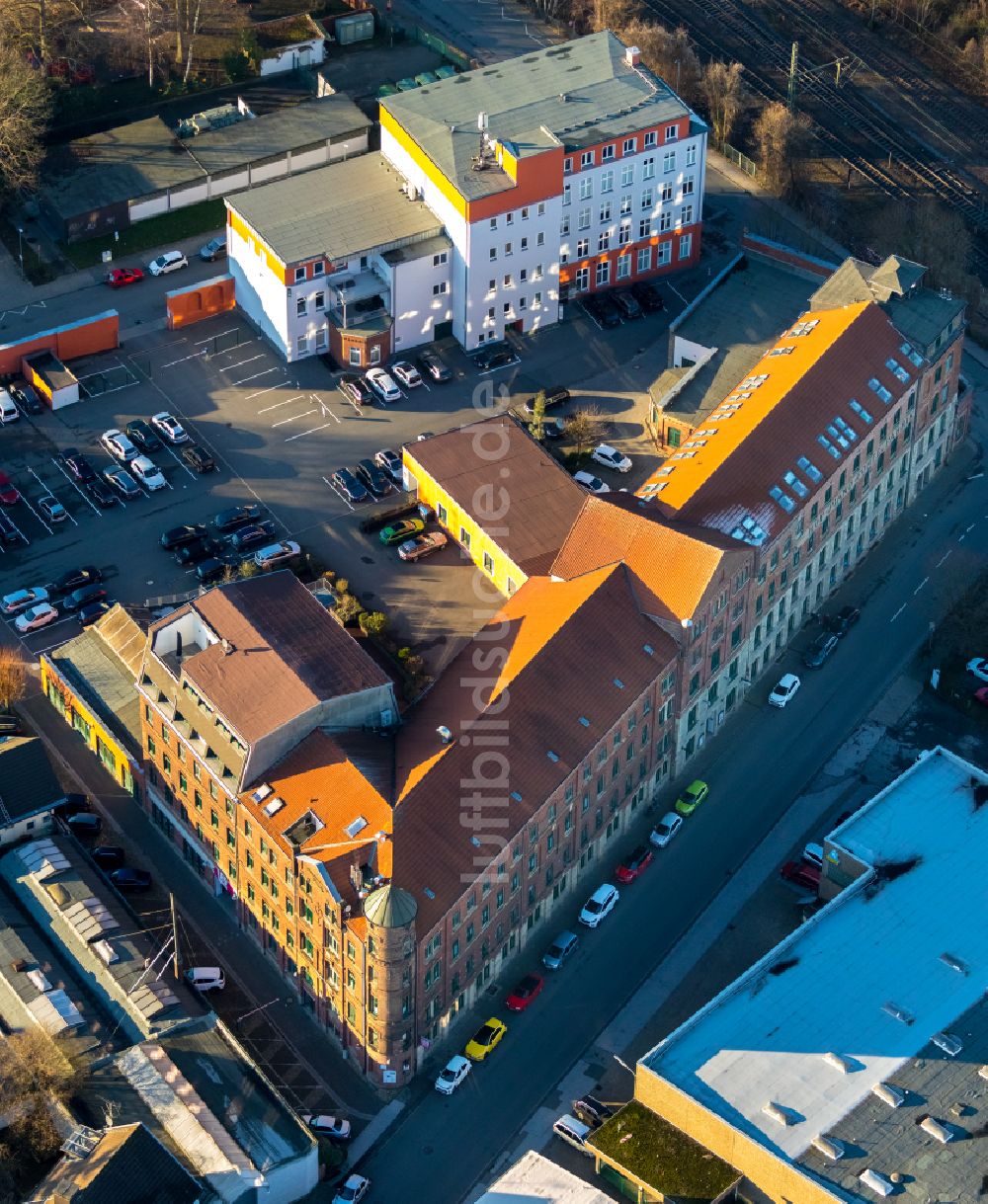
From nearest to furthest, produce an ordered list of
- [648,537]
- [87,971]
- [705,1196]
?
[705,1196] < [87,971] < [648,537]

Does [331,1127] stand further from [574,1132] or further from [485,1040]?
[574,1132]

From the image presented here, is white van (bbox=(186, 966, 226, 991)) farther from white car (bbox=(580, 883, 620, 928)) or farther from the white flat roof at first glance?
the white flat roof

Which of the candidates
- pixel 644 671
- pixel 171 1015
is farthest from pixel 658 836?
pixel 171 1015

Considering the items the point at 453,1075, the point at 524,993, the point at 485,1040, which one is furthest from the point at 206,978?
the point at 524,993

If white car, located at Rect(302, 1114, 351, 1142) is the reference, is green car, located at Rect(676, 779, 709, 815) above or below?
above

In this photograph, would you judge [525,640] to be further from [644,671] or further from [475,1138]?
[475,1138]

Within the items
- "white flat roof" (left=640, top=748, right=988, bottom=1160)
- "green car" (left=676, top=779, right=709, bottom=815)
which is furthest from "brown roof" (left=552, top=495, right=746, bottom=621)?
"white flat roof" (left=640, top=748, right=988, bottom=1160)

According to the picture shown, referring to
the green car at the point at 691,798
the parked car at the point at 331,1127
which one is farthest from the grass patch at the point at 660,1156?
the green car at the point at 691,798
